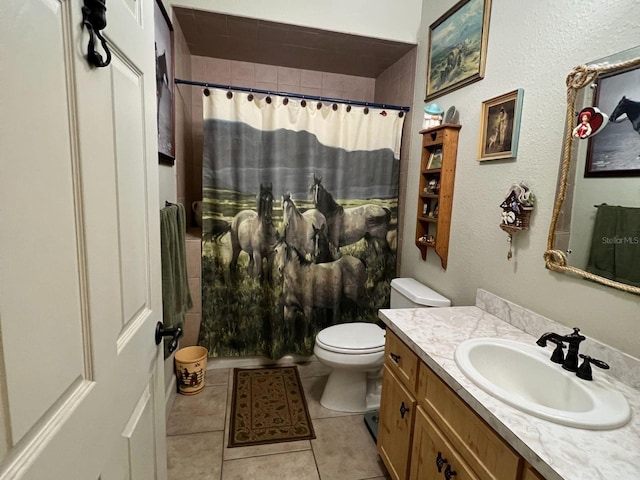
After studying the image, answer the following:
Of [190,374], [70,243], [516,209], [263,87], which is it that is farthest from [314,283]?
[70,243]

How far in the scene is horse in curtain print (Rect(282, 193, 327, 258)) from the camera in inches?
89.9

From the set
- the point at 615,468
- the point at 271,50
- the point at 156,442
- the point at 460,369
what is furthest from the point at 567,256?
the point at 271,50

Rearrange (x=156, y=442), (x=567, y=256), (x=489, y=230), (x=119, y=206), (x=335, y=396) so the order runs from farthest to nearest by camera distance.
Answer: (x=335, y=396), (x=489, y=230), (x=567, y=256), (x=156, y=442), (x=119, y=206)

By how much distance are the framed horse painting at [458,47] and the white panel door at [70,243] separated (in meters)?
1.55

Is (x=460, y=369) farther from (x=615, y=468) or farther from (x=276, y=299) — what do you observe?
(x=276, y=299)

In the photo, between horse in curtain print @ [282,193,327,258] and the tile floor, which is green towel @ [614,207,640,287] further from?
horse in curtain print @ [282,193,327,258]

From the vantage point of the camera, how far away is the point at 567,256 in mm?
1234

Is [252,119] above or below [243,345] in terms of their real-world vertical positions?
above

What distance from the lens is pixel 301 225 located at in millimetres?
2320

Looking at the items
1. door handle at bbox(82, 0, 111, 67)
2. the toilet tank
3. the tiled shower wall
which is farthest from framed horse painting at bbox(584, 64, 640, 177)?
door handle at bbox(82, 0, 111, 67)

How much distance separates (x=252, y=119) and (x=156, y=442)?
1.83 m

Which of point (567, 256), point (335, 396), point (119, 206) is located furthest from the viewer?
point (335, 396)

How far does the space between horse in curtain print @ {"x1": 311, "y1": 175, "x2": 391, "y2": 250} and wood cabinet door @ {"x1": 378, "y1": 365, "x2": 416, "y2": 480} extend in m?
1.09

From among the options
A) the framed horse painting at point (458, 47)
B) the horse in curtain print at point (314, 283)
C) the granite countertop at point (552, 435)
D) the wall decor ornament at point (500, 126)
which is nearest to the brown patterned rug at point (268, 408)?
the horse in curtain print at point (314, 283)
